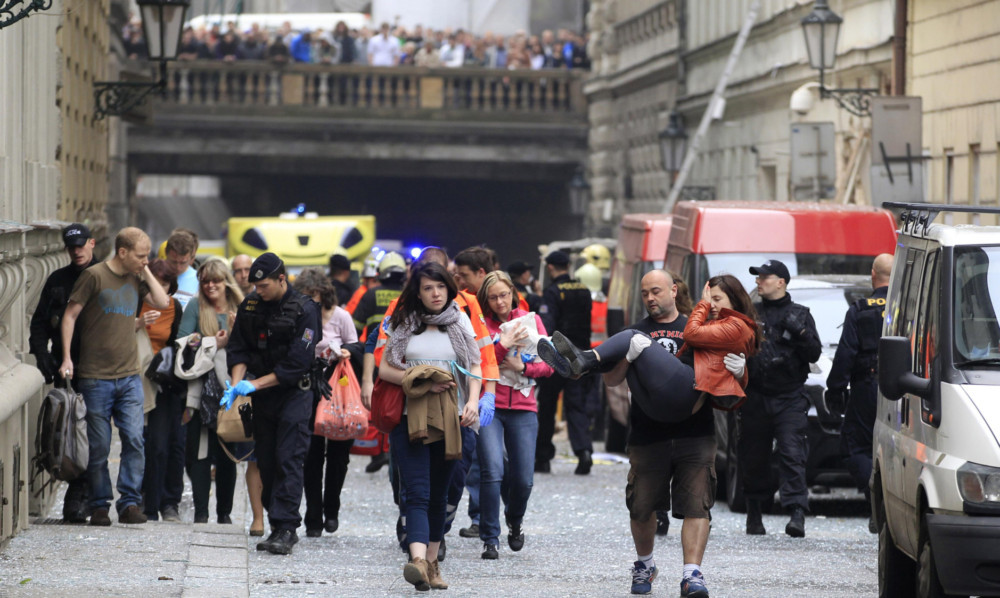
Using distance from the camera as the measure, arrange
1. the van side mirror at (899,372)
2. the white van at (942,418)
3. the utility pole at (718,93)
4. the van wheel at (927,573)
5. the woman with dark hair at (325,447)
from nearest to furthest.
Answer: the white van at (942,418) < the van wheel at (927,573) < the van side mirror at (899,372) < the woman with dark hair at (325,447) < the utility pole at (718,93)

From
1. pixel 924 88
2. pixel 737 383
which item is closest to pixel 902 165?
pixel 924 88

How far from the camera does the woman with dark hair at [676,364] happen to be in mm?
9328

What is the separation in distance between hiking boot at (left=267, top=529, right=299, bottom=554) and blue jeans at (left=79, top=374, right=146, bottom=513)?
1190mm

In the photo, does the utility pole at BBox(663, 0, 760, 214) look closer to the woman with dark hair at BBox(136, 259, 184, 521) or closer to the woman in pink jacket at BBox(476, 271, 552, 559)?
the woman with dark hair at BBox(136, 259, 184, 521)

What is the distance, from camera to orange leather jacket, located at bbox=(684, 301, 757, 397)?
934 cm

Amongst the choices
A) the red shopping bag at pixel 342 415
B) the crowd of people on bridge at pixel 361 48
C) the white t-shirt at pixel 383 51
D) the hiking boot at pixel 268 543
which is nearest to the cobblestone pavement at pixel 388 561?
the hiking boot at pixel 268 543

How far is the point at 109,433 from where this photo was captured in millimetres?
11508

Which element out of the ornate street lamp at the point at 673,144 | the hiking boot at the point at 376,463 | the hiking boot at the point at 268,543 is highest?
the ornate street lamp at the point at 673,144

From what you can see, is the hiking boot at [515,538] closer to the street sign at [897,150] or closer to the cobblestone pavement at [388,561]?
the cobblestone pavement at [388,561]

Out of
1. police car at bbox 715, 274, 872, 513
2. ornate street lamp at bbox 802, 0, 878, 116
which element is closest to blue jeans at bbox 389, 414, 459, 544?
police car at bbox 715, 274, 872, 513

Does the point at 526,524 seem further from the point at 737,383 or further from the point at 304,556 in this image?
the point at 737,383

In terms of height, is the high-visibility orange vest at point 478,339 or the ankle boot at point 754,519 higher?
the high-visibility orange vest at point 478,339

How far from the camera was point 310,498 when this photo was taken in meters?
11.8

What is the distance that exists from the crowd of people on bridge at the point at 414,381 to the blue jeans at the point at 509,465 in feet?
0.04
